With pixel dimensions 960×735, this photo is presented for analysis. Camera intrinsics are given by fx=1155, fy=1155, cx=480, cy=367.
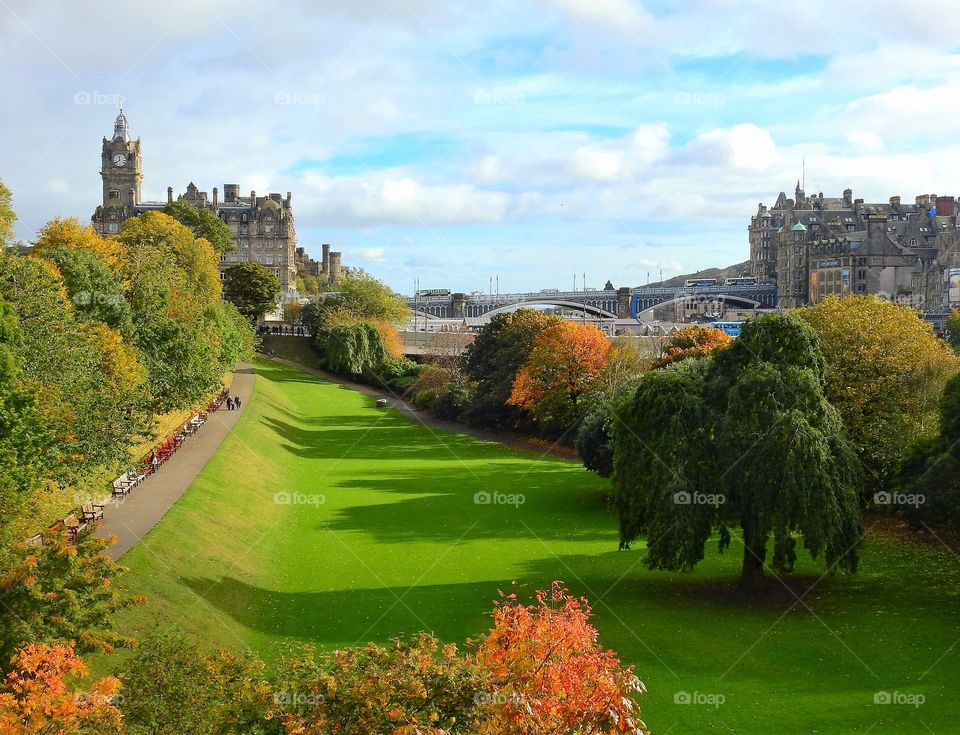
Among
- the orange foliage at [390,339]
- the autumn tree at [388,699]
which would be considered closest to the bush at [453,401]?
the orange foliage at [390,339]

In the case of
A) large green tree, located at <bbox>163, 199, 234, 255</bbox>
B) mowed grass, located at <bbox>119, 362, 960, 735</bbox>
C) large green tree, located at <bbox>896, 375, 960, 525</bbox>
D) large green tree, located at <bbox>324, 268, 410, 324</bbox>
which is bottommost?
mowed grass, located at <bbox>119, 362, 960, 735</bbox>

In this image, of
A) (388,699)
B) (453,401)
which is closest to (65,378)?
(388,699)

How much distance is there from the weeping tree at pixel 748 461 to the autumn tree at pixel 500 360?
4124 centimetres

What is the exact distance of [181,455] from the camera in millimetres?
54938

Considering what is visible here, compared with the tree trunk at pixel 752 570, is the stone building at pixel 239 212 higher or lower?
higher

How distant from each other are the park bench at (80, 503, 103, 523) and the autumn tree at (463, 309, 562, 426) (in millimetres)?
40992

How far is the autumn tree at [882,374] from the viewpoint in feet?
144

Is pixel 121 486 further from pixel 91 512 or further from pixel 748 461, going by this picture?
pixel 748 461

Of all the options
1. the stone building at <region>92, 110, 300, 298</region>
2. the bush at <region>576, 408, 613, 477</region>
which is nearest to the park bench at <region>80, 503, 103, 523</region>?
the bush at <region>576, 408, 613, 477</region>

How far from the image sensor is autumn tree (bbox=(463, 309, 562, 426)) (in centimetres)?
Answer: 7912

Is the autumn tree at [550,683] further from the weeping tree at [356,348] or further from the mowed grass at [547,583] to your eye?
the weeping tree at [356,348]

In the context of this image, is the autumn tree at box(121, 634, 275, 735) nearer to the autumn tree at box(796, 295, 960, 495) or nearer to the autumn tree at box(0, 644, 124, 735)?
the autumn tree at box(0, 644, 124, 735)

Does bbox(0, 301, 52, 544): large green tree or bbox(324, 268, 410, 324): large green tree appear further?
bbox(324, 268, 410, 324): large green tree

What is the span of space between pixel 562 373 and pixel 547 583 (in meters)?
35.7
